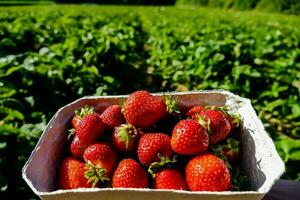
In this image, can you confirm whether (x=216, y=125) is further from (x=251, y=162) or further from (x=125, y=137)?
(x=125, y=137)

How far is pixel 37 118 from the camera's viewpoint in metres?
3.62

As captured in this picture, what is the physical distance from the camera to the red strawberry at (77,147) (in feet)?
5.43

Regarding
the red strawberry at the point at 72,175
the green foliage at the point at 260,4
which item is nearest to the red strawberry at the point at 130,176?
the red strawberry at the point at 72,175

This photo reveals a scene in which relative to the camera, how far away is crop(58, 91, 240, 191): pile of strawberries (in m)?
1.50

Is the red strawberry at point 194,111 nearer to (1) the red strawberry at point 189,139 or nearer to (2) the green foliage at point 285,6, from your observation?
(1) the red strawberry at point 189,139

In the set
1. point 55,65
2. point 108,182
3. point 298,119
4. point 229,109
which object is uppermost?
point 229,109

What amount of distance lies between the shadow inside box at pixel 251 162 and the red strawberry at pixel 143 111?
32 cm

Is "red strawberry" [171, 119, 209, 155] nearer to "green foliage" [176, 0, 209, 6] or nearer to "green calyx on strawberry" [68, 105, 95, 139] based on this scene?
"green calyx on strawberry" [68, 105, 95, 139]

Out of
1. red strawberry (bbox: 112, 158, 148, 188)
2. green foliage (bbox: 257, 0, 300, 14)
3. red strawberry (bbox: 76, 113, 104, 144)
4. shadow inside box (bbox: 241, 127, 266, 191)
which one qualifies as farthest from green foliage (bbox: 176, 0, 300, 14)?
red strawberry (bbox: 112, 158, 148, 188)

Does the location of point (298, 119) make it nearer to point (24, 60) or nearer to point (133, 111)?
point (24, 60)

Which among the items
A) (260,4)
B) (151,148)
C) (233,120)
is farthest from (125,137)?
(260,4)

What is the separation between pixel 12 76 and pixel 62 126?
2.57 meters

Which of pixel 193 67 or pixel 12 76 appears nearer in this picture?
pixel 12 76

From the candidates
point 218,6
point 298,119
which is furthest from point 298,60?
point 218,6
